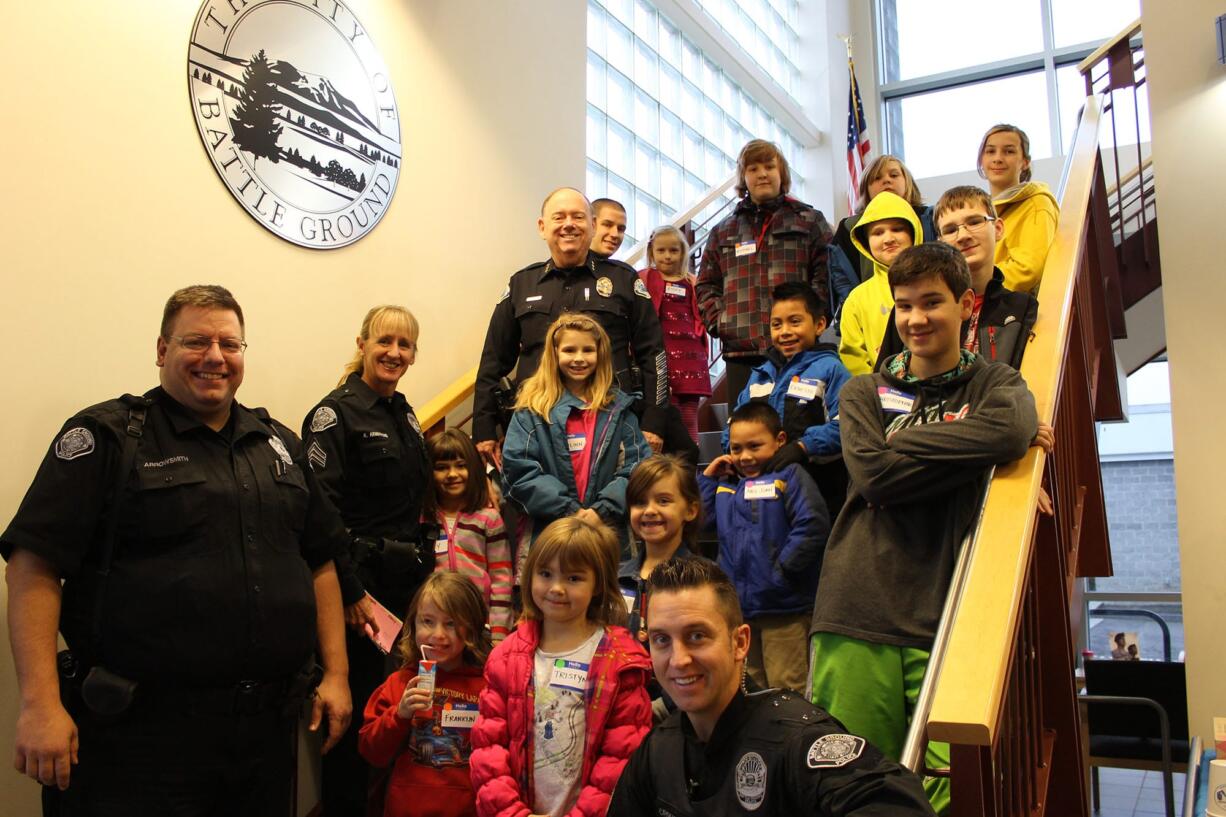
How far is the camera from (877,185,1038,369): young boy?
286cm

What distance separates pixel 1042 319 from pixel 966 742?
1568 mm

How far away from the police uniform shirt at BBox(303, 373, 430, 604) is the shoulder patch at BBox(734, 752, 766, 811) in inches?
67.2

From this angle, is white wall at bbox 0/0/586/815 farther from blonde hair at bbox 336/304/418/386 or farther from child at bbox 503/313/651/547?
child at bbox 503/313/651/547

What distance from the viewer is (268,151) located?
12.6 feet

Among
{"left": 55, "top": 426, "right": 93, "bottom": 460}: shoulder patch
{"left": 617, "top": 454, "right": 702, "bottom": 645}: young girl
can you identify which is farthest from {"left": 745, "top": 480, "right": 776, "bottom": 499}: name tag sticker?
{"left": 55, "top": 426, "right": 93, "bottom": 460}: shoulder patch

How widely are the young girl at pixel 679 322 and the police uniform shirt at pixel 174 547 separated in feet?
7.34

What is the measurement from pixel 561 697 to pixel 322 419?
46.1 inches

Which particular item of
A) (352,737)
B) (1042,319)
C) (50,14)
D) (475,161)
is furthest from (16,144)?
(1042,319)

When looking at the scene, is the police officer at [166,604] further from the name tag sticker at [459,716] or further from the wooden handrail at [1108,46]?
the wooden handrail at [1108,46]

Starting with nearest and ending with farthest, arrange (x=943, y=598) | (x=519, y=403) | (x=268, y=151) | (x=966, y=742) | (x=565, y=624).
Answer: (x=966, y=742), (x=943, y=598), (x=565, y=624), (x=519, y=403), (x=268, y=151)

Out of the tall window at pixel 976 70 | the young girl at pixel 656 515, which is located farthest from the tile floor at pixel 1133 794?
the tall window at pixel 976 70

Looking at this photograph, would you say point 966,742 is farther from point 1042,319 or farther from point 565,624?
point 1042,319

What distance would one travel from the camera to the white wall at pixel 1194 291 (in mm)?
4520

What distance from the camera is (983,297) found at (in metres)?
3.07
